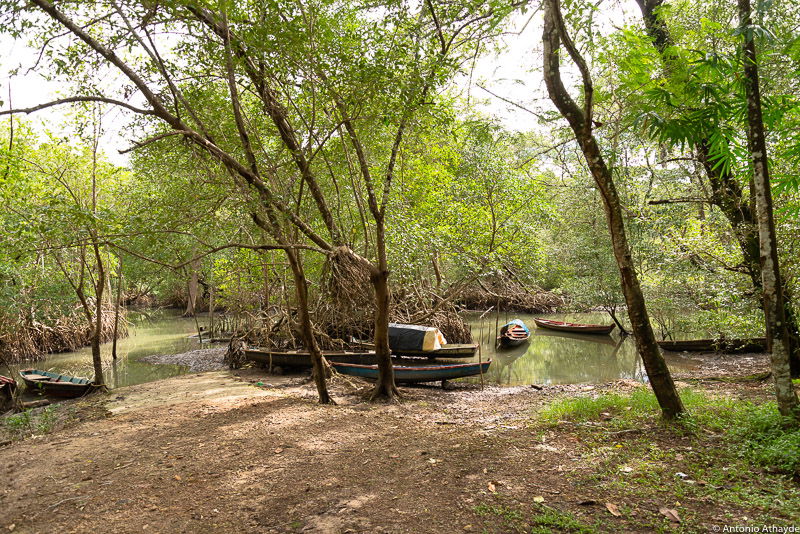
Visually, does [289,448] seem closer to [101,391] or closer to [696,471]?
[696,471]

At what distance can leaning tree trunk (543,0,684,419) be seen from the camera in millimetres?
5352

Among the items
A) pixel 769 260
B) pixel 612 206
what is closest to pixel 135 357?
pixel 612 206

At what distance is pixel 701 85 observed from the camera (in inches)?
177

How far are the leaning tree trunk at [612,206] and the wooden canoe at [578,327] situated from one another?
16.1 m

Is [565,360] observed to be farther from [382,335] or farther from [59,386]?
[59,386]

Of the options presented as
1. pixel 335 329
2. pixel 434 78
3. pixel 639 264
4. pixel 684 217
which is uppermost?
pixel 434 78

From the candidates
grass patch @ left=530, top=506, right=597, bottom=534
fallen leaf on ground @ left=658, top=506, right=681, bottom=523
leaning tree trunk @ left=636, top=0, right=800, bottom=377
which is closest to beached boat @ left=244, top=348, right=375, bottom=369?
leaning tree trunk @ left=636, top=0, right=800, bottom=377

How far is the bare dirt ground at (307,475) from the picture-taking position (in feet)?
12.8

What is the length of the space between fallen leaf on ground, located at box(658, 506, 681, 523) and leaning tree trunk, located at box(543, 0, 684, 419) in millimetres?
2115

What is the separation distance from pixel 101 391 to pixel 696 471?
45.4 feet

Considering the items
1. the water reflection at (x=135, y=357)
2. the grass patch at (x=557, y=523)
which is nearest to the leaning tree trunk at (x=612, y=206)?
the grass patch at (x=557, y=523)

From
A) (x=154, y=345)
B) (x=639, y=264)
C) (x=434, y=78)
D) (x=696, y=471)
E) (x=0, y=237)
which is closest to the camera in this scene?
(x=696, y=471)

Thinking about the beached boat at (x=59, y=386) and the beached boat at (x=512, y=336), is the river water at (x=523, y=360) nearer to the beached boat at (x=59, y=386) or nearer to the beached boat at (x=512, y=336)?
the beached boat at (x=512, y=336)

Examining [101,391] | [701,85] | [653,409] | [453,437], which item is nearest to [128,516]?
[453,437]
